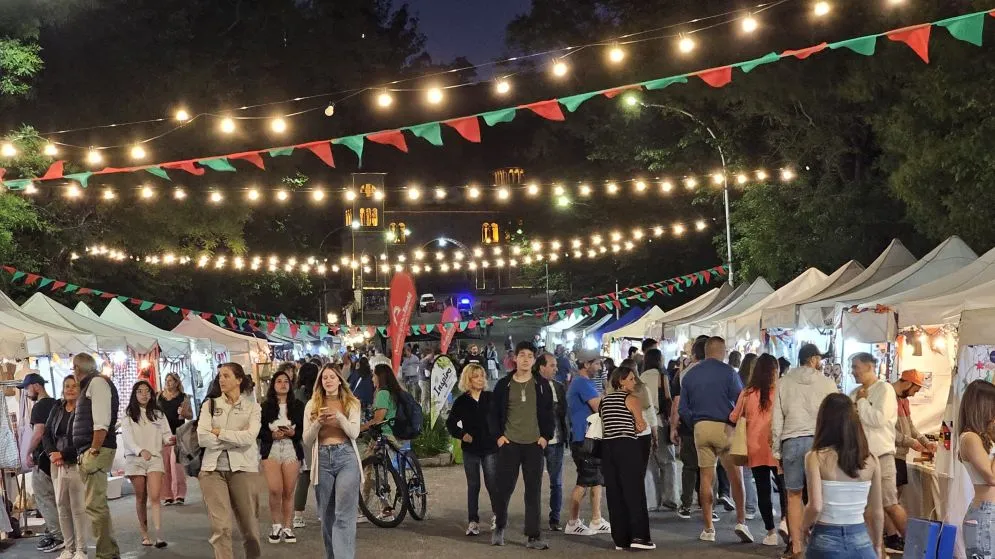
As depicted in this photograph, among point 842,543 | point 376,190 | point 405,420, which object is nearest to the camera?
point 842,543

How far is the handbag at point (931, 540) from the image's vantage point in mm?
4879

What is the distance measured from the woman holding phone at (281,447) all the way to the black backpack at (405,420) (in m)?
1.19

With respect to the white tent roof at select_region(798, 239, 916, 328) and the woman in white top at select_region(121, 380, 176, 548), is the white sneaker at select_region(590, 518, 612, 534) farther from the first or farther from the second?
the white tent roof at select_region(798, 239, 916, 328)

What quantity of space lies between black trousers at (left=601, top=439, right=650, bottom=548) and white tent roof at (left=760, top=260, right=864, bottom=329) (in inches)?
240

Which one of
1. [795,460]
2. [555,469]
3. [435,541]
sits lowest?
[435,541]

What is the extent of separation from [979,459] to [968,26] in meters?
5.13

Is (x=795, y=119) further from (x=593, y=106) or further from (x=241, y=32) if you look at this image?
(x=241, y=32)

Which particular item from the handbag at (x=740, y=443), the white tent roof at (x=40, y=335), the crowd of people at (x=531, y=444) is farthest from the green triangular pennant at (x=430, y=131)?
the white tent roof at (x=40, y=335)

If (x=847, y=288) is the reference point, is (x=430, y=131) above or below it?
above

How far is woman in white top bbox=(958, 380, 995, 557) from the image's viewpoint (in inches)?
220

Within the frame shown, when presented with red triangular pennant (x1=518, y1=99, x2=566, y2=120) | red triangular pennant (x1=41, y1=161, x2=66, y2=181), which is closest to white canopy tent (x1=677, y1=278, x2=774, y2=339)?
red triangular pennant (x1=518, y1=99, x2=566, y2=120)

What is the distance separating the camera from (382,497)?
11.1 m

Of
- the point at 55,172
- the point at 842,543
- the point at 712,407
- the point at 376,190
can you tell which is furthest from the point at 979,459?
the point at 376,190

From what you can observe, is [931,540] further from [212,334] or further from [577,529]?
[212,334]
